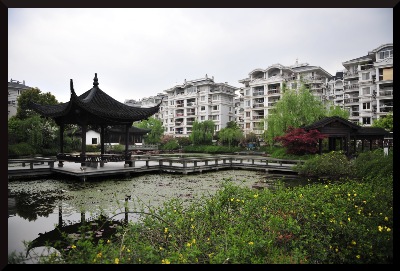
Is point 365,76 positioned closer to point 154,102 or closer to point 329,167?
point 329,167

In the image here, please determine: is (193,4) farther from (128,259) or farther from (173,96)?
(173,96)

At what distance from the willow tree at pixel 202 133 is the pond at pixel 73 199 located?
74.3 ft

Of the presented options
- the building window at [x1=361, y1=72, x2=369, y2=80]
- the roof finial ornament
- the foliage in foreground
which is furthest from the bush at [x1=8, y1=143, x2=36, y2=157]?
the building window at [x1=361, y1=72, x2=369, y2=80]

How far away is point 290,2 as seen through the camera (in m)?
3.21

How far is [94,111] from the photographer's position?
12.8 m

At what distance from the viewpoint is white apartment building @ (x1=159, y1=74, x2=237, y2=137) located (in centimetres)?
4459

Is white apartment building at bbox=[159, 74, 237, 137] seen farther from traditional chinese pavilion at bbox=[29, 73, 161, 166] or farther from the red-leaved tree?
traditional chinese pavilion at bbox=[29, 73, 161, 166]

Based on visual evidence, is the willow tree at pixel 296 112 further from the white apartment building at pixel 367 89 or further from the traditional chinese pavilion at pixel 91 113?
the traditional chinese pavilion at pixel 91 113

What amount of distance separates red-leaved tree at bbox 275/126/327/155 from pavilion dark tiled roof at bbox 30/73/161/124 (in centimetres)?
934

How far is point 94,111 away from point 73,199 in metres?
5.74

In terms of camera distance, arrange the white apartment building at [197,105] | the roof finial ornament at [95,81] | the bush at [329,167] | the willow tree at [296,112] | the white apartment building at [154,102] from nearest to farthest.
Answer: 1. the bush at [329,167]
2. the roof finial ornament at [95,81]
3. the willow tree at [296,112]
4. the white apartment building at [197,105]
5. the white apartment building at [154,102]

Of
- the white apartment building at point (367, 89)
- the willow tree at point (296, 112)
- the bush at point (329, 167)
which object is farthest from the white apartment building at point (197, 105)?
the bush at point (329, 167)

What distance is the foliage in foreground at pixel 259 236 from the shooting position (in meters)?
2.99
